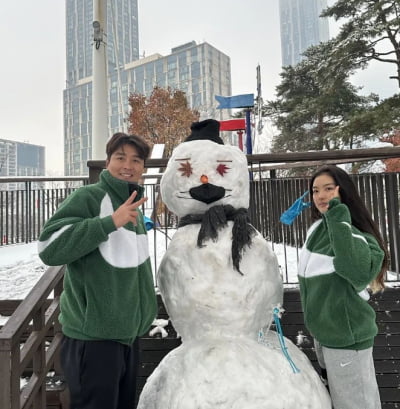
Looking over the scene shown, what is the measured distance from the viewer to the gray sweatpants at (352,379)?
74.5 inches

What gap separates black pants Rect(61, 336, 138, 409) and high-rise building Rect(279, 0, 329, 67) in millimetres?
66204

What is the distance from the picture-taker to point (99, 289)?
1845mm

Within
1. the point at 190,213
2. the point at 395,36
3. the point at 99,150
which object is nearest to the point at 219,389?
the point at 190,213

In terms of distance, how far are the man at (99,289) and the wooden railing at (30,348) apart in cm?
37

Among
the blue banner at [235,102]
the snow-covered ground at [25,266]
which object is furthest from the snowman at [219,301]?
the blue banner at [235,102]

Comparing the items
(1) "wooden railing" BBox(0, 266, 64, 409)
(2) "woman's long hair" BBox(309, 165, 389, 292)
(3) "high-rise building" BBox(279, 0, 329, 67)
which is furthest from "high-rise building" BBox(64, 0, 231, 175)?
(2) "woman's long hair" BBox(309, 165, 389, 292)

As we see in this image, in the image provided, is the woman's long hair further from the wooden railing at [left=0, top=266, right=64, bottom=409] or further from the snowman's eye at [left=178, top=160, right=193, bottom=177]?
the wooden railing at [left=0, top=266, right=64, bottom=409]

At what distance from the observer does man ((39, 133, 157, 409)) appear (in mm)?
1787

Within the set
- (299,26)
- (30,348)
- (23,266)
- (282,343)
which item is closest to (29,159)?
(23,266)

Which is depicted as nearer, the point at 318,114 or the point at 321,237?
the point at 321,237

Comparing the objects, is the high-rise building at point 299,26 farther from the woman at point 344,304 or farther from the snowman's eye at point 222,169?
the woman at point 344,304

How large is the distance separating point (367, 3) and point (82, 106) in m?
37.0

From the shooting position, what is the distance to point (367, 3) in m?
11.6

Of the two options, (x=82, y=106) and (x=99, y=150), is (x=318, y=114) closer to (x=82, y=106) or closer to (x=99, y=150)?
(x=99, y=150)
